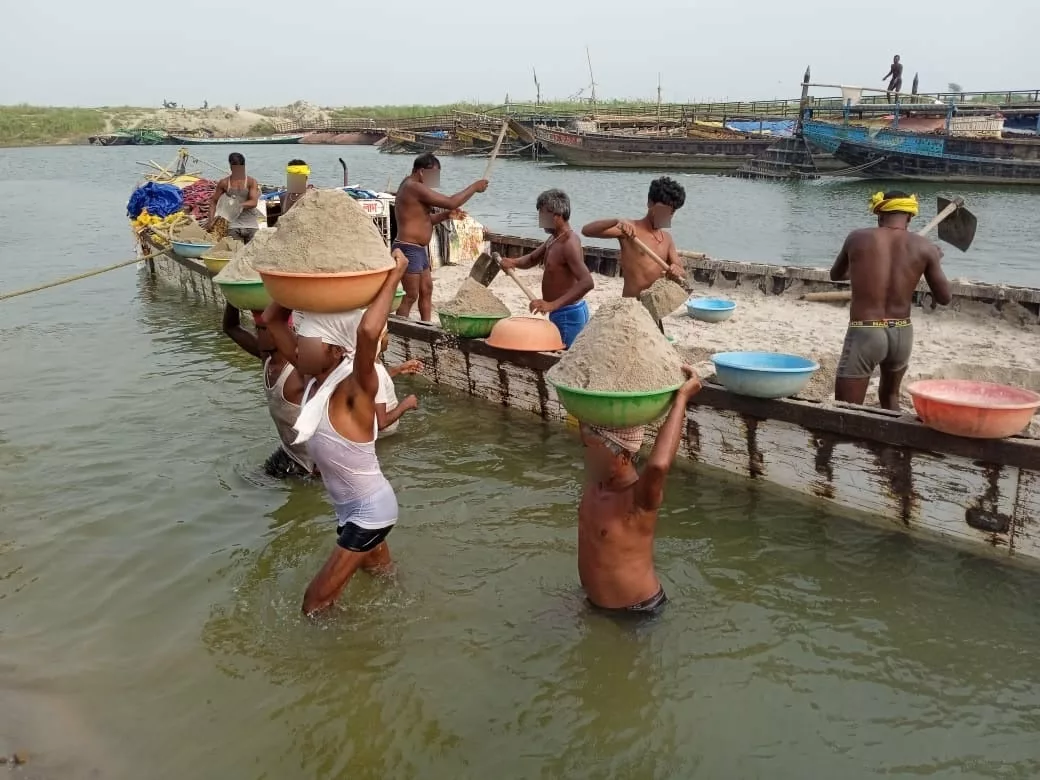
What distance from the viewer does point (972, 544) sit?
13.8 ft

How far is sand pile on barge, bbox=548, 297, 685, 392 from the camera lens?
311 cm

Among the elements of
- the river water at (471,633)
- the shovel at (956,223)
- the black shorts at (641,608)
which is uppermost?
the shovel at (956,223)

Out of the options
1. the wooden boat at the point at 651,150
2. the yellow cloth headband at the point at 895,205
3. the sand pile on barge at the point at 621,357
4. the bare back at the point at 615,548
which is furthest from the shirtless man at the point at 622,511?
the wooden boat at the point at 651,150

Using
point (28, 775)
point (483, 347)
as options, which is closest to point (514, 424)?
point (483, 347)

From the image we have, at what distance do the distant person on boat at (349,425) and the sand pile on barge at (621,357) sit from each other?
30.0 inches

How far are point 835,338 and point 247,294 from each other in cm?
512

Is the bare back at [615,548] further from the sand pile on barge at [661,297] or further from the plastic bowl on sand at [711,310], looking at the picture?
the plastic bowl on sand at [711,310]

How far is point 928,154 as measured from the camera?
29.1 metres

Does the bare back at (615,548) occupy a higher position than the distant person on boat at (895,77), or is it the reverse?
the distant person on boat at (895,77)

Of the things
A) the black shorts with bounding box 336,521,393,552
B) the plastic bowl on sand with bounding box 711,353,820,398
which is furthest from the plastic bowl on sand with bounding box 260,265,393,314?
the plastic bowl on sand with bounding box 711,353,820,398

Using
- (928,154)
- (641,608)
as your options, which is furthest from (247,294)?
(928,154)

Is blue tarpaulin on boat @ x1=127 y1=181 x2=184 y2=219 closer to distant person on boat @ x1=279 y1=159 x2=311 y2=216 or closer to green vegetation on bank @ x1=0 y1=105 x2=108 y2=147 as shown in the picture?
distant person on boat @ x1=279 y1=159 x2=311 y2=216

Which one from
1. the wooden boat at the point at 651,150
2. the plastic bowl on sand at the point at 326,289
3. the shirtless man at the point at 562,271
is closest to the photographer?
the plastic bowl on sand at the point at 326,289

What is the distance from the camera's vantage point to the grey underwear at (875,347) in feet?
16.0
